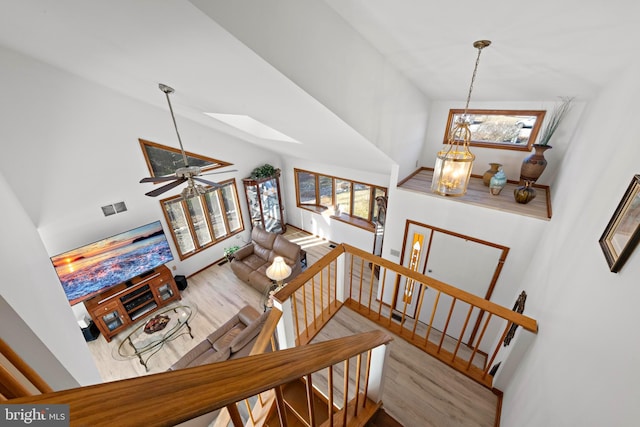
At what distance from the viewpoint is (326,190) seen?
6.60 m

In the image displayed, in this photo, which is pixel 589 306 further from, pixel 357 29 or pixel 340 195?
pixel 340 195

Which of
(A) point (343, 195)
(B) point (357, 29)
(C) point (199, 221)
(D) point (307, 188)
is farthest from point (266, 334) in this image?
(D) point (307, 188)

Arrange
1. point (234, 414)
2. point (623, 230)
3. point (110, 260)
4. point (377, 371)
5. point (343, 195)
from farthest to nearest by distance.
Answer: point (343, 195), point (110, 260), point (377, 371), point (623, 230), point (234, 414)

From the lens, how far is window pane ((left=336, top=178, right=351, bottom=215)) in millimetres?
6027

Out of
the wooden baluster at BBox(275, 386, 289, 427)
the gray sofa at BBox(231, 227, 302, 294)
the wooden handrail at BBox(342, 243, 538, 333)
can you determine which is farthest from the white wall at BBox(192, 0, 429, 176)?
the gray sofa at BBox(231, 227, 302, 294)

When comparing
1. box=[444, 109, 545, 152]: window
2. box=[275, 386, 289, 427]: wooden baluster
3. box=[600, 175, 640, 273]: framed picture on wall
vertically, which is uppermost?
box=[444, 109, 545, 152]: window

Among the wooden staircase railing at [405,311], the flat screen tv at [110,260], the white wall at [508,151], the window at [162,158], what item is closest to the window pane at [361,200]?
the white wall at [508,151]

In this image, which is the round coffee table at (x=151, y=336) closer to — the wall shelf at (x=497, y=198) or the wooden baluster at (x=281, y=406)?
the wooden baluster at (x=281, y=406)

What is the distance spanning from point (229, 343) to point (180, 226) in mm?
2965

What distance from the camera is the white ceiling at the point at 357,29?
1.25 metres

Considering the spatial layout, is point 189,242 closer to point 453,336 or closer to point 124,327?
point 124,327

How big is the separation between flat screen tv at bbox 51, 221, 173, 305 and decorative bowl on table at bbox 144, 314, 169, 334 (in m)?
0.99

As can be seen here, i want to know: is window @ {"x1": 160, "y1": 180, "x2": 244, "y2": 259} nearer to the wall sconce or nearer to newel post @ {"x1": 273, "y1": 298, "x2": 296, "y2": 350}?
newel post @ {"x1": 273, "y1": 298, "x2": 296, "y2": 350}

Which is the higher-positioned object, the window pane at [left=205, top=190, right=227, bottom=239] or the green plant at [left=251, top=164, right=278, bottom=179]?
the green plant at [left=251, top=164, right=278, bottom=179]
